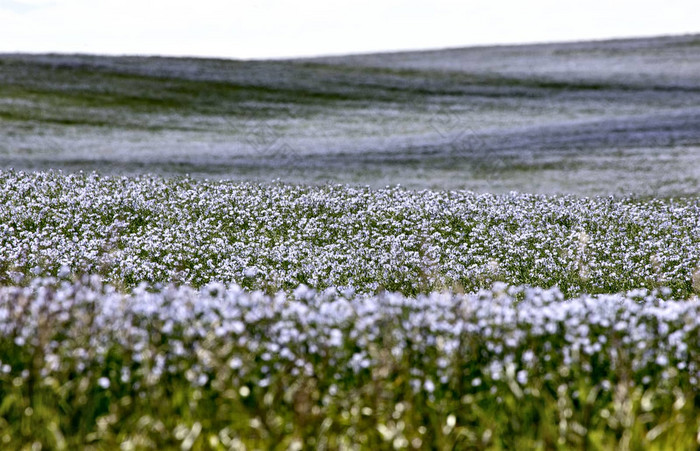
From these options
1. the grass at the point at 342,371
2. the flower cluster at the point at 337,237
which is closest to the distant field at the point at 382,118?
the flower cluster at the point at 337,237

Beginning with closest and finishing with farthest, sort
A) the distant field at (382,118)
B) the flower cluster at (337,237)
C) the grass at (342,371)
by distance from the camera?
the grass at (342,371) < the flower cluster at (337,237) < the distant field at (382,118)

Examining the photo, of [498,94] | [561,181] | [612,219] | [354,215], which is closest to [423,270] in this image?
[354,215]

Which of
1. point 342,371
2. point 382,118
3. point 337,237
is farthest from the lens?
point 382,118

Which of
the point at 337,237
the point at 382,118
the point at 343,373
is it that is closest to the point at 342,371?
the point at 343,373

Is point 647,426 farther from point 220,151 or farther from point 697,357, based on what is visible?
point 220,151

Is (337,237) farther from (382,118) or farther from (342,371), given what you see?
(382,118)

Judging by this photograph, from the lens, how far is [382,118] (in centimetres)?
4281

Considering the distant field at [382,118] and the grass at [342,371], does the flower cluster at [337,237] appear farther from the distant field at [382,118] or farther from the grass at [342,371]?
the distant field at [382,118]

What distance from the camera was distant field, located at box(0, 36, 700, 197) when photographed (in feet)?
92.3

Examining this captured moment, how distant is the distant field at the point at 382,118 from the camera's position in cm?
2812

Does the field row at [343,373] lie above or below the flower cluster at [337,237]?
above

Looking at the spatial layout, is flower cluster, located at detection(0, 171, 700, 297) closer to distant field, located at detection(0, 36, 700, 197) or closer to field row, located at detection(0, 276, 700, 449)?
field row, located at detection(0, 276, 700, 449)

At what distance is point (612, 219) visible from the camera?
17766 millimetres

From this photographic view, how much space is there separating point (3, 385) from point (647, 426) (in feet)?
16.0
